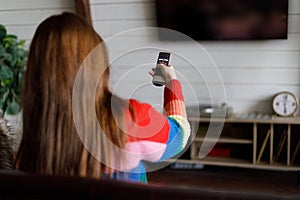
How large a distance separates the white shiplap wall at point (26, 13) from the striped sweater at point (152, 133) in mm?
3318

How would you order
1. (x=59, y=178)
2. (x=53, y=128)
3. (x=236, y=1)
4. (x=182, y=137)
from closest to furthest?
1. (x=59, y=178)
2. (x=53, y=128)
3. (x=182, y=137)
4. (x=236, y=1)

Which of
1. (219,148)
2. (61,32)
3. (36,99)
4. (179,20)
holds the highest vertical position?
(179,20)

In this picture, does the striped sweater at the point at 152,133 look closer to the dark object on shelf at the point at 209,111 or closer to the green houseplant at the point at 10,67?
the dark object on shelf at the point at 209,111

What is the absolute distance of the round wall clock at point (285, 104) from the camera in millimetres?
3771

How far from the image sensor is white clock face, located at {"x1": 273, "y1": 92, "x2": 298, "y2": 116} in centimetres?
377

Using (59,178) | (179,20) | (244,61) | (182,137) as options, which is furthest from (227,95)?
(59,178)

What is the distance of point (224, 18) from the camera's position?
388cm

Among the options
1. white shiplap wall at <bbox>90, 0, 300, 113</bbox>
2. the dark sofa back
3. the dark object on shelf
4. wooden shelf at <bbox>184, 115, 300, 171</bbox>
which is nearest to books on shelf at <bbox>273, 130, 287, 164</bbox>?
wooden shelf at <bbox>184, 115, 300, 171</bbox>

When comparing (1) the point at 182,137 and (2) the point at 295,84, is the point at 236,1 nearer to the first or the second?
(2) the point at 295,84

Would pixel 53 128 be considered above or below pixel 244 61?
below

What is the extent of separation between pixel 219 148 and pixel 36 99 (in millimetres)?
3089

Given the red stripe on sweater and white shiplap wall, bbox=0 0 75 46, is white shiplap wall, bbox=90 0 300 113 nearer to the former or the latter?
white shiplap wall, bbox=0 0 75 46

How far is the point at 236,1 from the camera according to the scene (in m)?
3.80

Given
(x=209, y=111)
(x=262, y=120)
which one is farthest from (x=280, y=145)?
(x=209, y=111)
